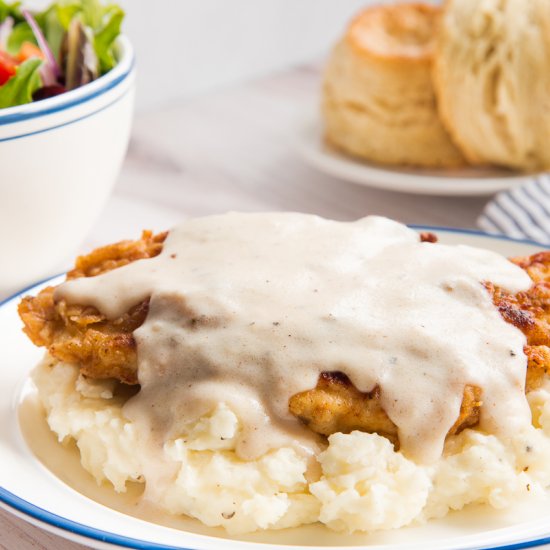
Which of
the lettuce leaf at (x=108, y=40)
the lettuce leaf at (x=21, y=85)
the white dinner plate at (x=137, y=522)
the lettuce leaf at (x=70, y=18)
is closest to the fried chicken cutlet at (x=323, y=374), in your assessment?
the white dinner plate at (x=137, y=522)

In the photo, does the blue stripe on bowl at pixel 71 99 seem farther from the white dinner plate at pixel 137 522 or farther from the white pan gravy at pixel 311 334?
the white dinner plate at pixel 137 522

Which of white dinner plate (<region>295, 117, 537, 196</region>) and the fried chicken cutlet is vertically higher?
the fried chicken cutlet

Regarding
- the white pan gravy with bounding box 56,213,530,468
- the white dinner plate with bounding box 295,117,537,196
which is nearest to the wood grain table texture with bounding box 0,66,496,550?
the white dinner plate with bounding box 295,117,537,196

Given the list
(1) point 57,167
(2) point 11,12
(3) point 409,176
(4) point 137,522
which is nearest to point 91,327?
(4) point 137,522

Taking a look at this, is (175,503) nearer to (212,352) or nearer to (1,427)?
(212,352)

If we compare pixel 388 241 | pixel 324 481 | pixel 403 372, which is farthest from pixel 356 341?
pixel 388 241

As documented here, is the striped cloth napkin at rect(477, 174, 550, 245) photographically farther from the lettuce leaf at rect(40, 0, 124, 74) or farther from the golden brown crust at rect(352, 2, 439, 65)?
the lettuce leaf at rect(40, 0, 124, 74)
